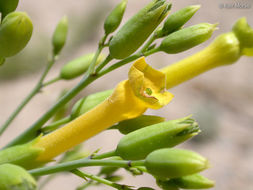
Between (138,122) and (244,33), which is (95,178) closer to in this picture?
(138,122)

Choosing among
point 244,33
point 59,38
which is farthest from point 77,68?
point 244,33

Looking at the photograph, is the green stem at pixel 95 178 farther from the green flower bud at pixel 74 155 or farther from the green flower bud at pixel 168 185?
the green flower bud at pixel 74 155

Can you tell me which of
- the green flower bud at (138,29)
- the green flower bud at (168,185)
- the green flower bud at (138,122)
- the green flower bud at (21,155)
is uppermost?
the green flower bud at (138,29)

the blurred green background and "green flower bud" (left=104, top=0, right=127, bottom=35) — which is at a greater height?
the blurred green background

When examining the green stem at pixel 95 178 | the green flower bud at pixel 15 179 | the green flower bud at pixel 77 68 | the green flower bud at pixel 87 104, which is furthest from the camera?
the green flower bud at pixel 77 68

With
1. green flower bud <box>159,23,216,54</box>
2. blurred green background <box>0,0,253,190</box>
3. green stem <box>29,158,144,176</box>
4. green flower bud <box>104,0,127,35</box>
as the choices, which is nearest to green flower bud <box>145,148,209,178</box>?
green stem <box>29,158,144,176</box>

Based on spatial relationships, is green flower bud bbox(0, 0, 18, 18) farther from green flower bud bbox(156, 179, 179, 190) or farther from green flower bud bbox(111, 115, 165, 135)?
green flower bud bbox(156, 179, 179, 190)

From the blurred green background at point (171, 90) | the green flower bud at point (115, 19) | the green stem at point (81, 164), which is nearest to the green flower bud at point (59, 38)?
the green flower bud at point (115, 19)
